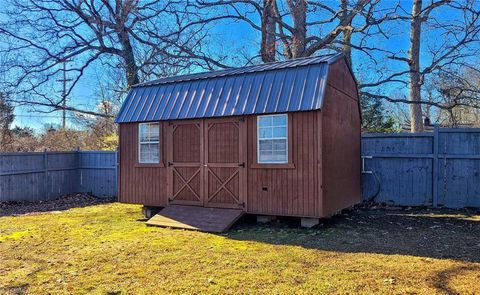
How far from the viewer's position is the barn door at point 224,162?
793cm

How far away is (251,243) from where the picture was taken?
20.7 ft

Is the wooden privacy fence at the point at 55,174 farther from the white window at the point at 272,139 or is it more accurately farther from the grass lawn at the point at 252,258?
the white window at the point at 272,139

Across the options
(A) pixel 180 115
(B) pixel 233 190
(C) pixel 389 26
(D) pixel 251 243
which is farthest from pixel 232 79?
(C) pixel 389 26

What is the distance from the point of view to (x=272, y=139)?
762 centimetres

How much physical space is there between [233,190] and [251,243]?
6.15 feet

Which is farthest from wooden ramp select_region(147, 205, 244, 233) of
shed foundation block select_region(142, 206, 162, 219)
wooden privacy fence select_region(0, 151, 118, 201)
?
wooden privacy fence select_region(0, 151, 118, 201)

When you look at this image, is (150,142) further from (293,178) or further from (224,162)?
(293,178)

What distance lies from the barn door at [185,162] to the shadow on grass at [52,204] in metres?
4.52

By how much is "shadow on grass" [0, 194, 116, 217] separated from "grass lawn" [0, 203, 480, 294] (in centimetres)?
239

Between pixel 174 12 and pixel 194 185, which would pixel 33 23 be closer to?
pixel 174 12

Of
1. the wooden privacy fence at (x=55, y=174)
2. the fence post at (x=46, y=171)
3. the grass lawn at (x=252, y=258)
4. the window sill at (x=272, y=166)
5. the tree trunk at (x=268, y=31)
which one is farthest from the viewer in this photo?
the tree trunk at (x=268, y=31)

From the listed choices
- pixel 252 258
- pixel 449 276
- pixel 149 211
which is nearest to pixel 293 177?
pixel 252 258

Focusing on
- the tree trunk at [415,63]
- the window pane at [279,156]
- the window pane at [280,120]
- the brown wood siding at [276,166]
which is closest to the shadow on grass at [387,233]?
the brown wood siding at [276,166]

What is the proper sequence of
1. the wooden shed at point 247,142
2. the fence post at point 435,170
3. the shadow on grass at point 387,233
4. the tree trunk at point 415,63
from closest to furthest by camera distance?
1. the shadow on grass at point 387,233
2. the wooden shed at point 247,142
3. the fence post at point 435,170
4. the tree trunk at point 415,63
